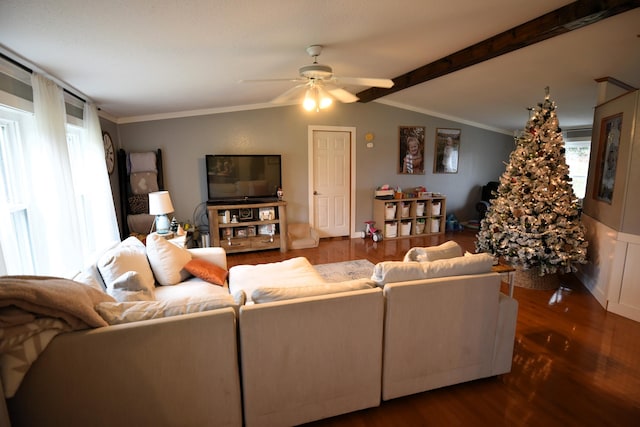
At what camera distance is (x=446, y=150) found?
6676mm

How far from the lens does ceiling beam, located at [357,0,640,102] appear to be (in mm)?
2189

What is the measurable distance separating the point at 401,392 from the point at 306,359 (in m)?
0.68

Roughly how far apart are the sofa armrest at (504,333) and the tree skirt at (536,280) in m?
1.97

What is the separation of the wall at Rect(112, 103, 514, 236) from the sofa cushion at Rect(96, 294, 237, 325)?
12.4 ft

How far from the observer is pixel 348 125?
5875 millimetres

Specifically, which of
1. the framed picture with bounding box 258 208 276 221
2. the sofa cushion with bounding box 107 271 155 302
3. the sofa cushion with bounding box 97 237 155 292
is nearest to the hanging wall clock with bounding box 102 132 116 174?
the sofa cushion with bounding box 97 237 155 292

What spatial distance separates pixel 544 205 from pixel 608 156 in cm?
84

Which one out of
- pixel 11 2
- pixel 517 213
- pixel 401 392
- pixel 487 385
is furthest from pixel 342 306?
pixel 517 213

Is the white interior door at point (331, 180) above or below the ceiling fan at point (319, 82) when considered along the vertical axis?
below

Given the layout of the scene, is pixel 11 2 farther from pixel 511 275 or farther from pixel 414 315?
pixel 511 275

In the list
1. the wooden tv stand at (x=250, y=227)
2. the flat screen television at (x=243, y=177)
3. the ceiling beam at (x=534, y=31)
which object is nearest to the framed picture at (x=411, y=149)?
the ceiling beam at (x=534, y=31)

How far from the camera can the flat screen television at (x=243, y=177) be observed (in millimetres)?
5023

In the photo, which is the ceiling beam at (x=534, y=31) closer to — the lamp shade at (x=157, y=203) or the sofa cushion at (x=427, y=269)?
the sofa cushion at (x=427, y=269)

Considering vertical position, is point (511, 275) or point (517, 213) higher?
point (517, 213)
